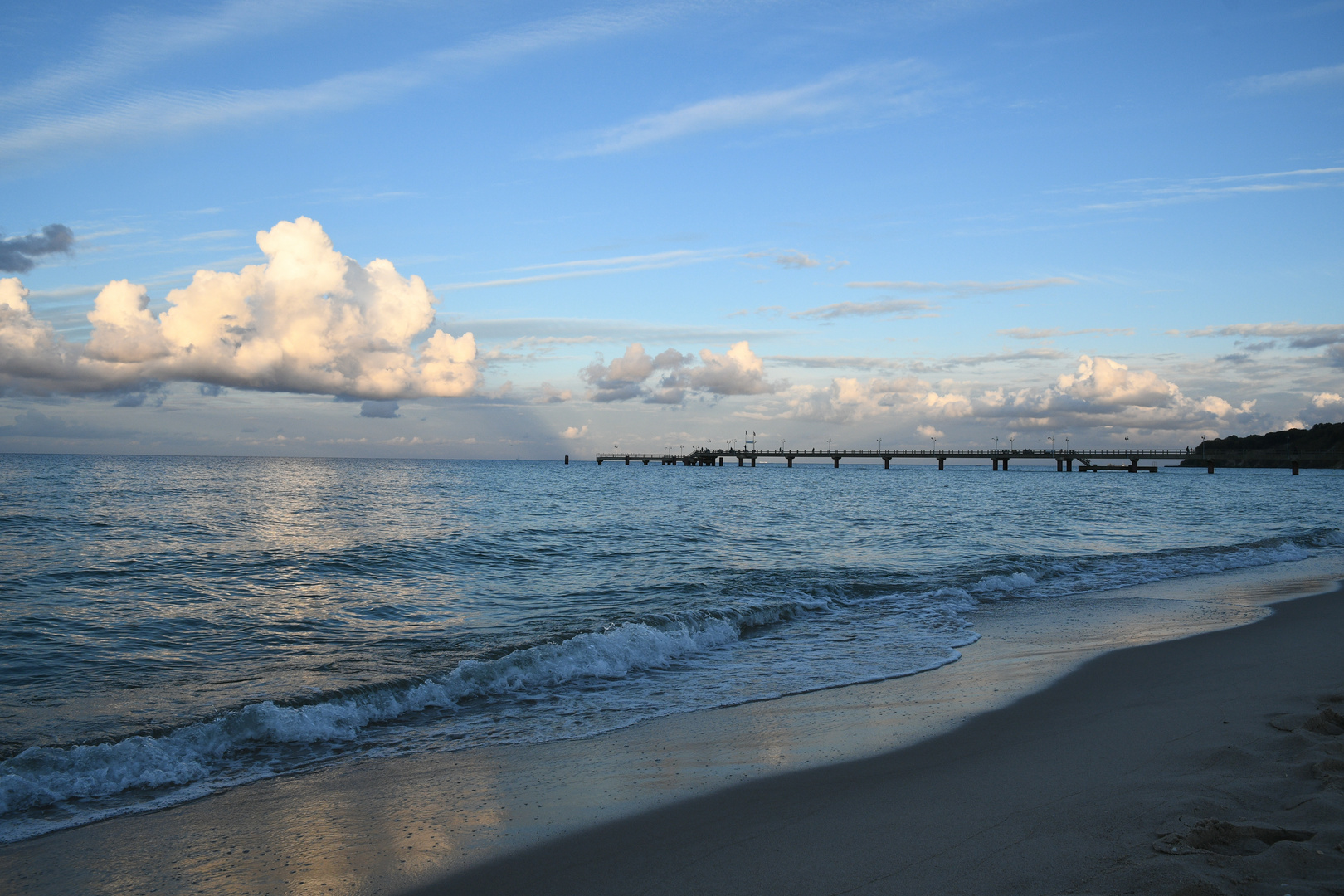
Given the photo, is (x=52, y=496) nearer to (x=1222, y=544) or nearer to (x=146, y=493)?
(x=146, y=493)

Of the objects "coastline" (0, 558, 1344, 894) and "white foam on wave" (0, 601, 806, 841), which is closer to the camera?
"coastline" (0, 558, 1344, 894)

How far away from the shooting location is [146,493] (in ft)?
154

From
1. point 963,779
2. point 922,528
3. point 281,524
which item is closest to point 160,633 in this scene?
point 963,779

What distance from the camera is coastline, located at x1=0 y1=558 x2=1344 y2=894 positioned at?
4820 mm

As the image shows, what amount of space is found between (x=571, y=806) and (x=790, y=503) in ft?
149

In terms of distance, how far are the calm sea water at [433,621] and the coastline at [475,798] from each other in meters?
0.57

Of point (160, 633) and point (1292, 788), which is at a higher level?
point (1292, 788)

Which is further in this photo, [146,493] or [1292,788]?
[146,493]

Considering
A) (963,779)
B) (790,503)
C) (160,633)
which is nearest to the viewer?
(963,779)

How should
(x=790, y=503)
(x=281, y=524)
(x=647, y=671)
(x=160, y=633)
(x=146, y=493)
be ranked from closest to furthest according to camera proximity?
(x=647, y=671) < (x=160, y=633) < (x=281, y=524) < (x=146, y=493) < (x=790, y=503)

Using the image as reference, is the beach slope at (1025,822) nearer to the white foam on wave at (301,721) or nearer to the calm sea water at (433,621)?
the calm sea water at (433,621)

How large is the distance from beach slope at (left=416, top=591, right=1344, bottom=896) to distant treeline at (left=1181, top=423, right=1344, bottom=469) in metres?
174

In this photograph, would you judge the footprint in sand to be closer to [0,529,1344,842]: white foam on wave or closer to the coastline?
the coastline

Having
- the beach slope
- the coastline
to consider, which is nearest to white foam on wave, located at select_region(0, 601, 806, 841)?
the coastline
